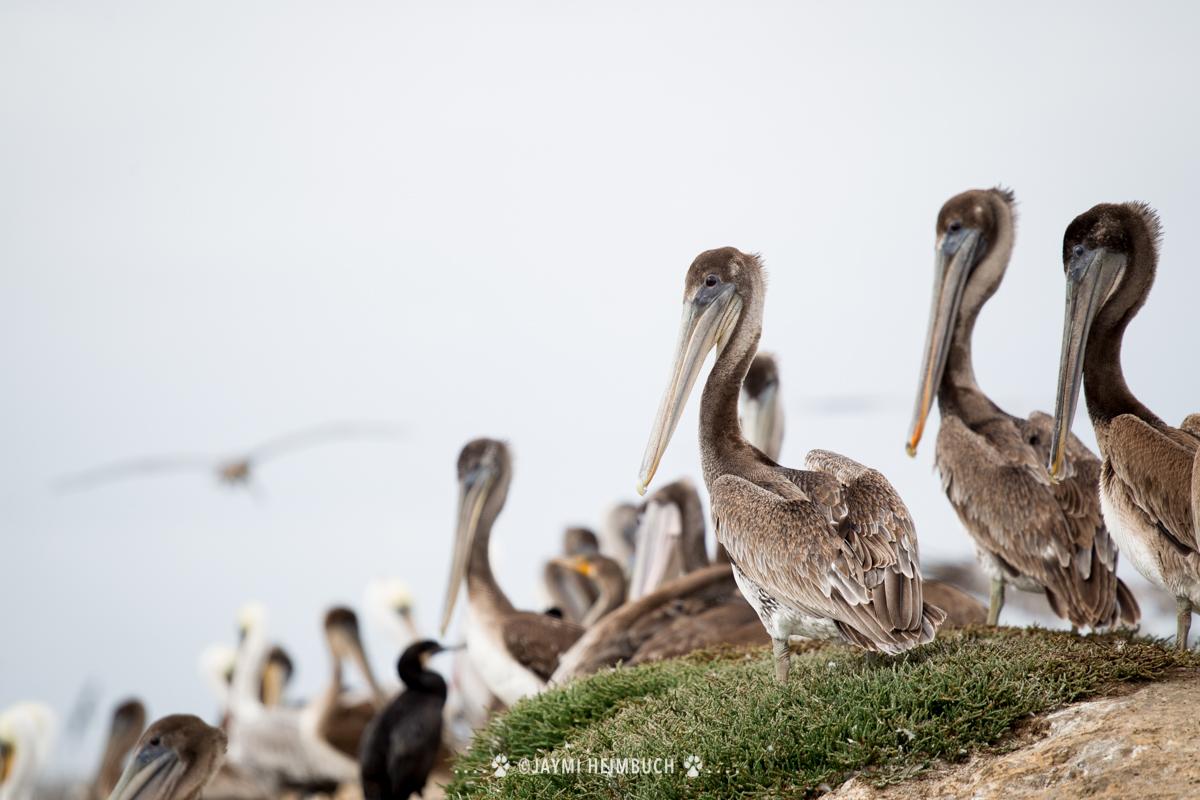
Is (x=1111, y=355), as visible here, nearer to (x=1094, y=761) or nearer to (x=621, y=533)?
(x=1094, y=761)

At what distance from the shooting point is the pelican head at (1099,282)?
18.2 feet

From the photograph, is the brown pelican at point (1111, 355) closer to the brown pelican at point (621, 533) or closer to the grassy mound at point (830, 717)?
the grassy mound at point (830, 717)

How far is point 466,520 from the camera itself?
31.4 feet

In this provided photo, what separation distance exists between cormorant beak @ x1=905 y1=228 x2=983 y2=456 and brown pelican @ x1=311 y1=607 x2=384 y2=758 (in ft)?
19.2

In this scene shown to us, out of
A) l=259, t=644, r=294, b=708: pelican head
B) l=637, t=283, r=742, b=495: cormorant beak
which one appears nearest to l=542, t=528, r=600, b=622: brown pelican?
l=259, t=644, r=294, b=708: pelican head

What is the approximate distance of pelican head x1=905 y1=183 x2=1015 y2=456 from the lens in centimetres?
676

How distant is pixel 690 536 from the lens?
33.6 ft

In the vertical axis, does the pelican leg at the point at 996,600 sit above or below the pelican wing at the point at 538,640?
above

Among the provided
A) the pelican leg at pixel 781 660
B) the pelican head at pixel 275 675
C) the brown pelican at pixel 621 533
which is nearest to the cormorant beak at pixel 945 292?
the pelican leg at pixel 781 660

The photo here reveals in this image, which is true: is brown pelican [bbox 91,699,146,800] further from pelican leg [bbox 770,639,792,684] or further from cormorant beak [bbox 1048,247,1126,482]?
cormorant beak [bbox 1048,247,1126,482]

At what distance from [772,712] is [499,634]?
411 centimetres

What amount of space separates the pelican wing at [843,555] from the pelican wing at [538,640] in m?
3.58

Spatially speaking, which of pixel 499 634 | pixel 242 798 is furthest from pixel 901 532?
pixel 242 798

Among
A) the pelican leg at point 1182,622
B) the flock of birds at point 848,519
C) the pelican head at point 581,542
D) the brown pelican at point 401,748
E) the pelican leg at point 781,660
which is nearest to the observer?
the flock of birds at point 848,519
